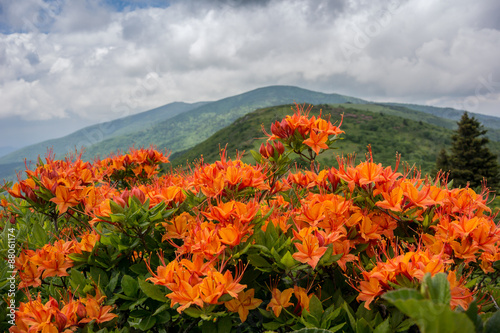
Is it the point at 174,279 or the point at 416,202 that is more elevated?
the point at 416,202

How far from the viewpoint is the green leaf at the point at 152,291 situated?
60.9 inches

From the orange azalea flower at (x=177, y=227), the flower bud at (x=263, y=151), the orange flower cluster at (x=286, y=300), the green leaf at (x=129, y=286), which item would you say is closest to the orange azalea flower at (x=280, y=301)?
the orange flower cluster at (x=286, y=300)

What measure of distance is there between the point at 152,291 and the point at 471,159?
102 feet

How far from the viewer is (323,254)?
1.51 m

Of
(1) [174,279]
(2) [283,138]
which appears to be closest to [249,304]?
(1) [174,279]

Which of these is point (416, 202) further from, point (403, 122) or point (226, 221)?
point (403, 122)

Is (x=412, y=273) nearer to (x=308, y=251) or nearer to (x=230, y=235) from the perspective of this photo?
(x=308, y=251)

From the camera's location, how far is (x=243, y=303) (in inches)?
64.2

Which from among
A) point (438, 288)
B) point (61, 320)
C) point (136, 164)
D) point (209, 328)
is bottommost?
point (209, 328)

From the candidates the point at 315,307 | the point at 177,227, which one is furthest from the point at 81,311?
the point at 315,307

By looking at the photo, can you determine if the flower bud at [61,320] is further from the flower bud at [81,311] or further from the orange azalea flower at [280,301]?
the orange azalea flower at [280,301]

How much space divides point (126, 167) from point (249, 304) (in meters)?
3.70

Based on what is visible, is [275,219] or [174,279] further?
[275,219]

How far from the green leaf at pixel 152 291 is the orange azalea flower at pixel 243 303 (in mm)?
354
